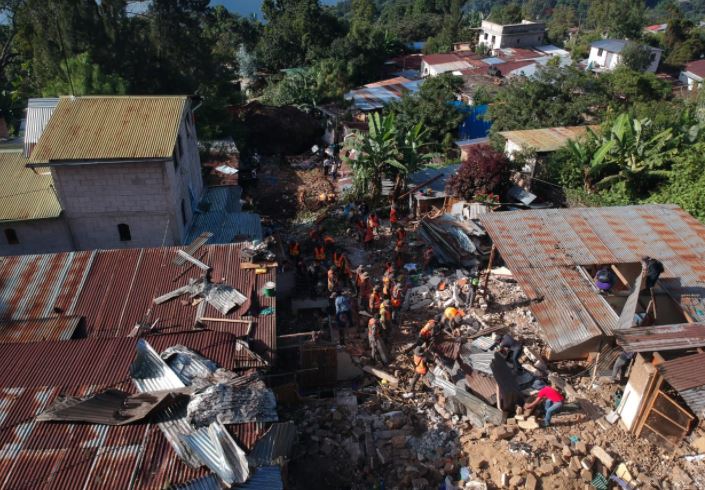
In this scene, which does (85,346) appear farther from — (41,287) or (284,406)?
(284,406)

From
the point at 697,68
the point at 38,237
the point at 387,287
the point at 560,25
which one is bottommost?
the point at 560,25

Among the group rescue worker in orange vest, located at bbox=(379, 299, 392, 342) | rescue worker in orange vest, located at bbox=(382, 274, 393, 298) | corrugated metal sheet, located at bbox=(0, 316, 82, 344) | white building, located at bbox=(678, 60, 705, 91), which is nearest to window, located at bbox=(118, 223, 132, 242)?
corrugated metal sheet, located at bbox=(0, 316, 82, 344)

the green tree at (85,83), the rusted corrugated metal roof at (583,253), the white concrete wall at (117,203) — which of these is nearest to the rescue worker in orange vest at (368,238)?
the rusted corrugated metal roof at (583,253)

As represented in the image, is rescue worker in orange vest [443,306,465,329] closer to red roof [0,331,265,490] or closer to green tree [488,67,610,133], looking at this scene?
red roof [0,331,265,490]

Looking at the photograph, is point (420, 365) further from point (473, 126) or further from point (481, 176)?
point (473, 126)

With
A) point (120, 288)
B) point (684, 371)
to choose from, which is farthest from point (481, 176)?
point (120, 288)

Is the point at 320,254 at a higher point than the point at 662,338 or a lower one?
lower
